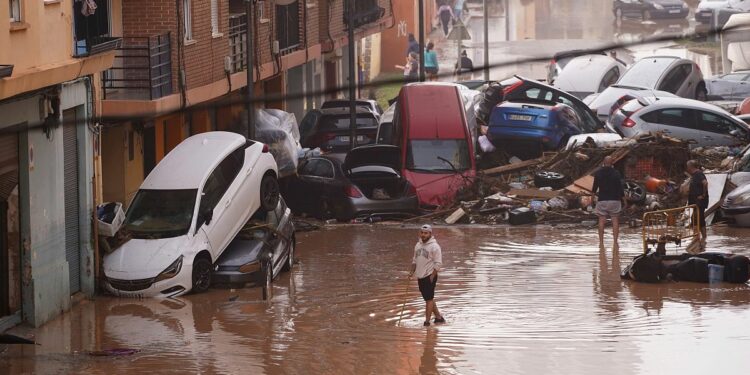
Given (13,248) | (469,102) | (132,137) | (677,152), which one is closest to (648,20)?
(469,102)

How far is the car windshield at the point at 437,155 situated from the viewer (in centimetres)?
2922

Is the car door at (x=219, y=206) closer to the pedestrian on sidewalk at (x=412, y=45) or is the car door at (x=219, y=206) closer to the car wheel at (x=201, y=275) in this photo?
the car wheel at (x=201, y=275)

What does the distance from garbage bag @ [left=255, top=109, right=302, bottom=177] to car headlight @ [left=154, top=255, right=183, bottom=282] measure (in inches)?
340

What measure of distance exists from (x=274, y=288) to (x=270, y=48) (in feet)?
47.8

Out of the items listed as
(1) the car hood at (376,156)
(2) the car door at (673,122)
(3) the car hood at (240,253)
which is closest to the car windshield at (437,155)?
(1) the car hood at (376,156)

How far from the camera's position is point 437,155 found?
96.4 ft

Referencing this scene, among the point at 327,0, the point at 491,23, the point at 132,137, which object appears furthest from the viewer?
the point at 491,23

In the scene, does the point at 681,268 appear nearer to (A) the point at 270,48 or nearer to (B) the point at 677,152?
(B) the point at 677,152

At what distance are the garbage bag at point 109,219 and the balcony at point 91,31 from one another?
2.36 m

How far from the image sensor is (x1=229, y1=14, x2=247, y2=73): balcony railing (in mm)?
32469

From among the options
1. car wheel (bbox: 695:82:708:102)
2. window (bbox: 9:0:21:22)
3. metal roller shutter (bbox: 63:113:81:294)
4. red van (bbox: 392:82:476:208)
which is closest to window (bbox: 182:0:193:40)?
red van (bbox: 392:82:476:208)

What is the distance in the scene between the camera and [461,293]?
2088 cm

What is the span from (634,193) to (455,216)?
10.9 ft

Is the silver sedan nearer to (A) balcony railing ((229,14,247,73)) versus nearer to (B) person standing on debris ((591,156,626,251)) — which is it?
(A) balcony railing ((229,14,247,73))
